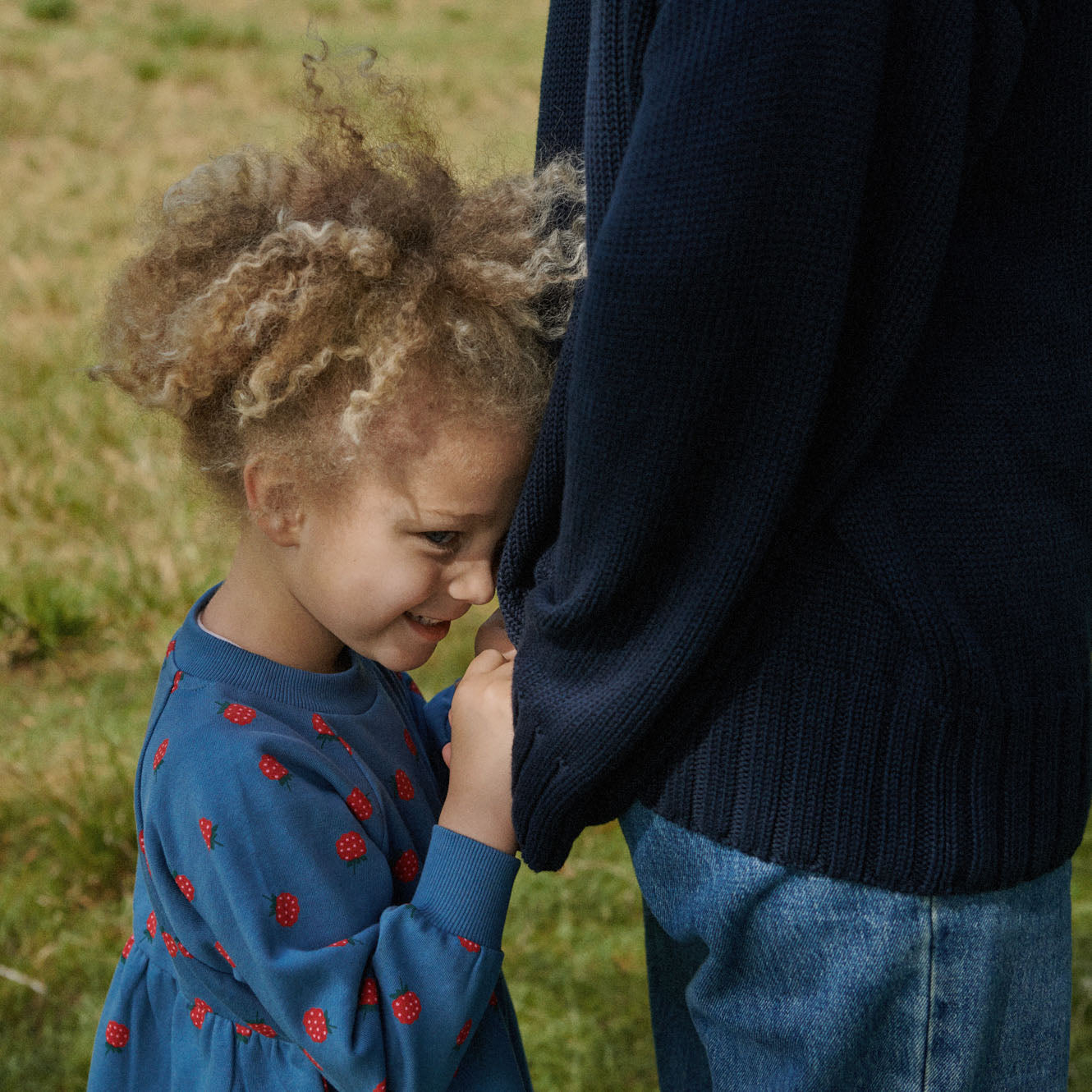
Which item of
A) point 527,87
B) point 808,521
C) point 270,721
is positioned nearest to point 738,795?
point 808,521

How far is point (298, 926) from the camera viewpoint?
1271 millimetres

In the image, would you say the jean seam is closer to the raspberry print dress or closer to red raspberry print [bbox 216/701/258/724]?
the raspberry print dress

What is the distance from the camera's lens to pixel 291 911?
1.27 meters

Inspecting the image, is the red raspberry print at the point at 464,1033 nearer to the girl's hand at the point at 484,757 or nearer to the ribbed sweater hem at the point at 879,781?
the girl's hand at the point at 484,757

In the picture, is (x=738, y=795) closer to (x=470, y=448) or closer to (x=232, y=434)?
(x=470, y=448)

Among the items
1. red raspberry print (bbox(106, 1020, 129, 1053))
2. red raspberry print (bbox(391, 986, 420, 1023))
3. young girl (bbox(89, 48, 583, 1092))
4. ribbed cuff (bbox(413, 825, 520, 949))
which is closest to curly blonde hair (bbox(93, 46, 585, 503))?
young girl (bbox(89, 48, 583, 1092))

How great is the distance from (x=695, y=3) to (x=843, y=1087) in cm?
85

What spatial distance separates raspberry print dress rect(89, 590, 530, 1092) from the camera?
1.26 m

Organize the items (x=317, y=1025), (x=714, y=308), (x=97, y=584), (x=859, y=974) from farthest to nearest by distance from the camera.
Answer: (x=97, y=584), (x=317, y=1025), (x=859, y=974), (x=714, y=308)

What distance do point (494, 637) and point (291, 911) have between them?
→ 366mm

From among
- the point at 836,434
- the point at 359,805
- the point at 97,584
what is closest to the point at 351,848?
the point at 359,805

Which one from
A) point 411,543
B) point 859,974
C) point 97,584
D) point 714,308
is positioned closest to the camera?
point 714,308

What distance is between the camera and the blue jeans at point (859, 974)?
1054mm

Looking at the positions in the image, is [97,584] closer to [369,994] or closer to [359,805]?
[359,805]
